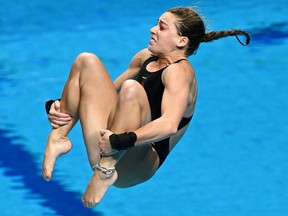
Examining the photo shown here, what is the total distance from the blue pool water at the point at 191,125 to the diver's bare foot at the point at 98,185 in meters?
1.38

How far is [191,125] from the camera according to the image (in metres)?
6.43

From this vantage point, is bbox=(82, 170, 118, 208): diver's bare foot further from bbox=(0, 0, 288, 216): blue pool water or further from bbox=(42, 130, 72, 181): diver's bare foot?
bbox=(0, 0, 288, 216): blue pool water

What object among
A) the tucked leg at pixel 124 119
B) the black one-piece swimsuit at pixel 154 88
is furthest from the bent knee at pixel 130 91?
the black one-piece swimsuit at pixel 154 88

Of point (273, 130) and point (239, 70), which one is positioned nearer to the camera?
point (273, 130)

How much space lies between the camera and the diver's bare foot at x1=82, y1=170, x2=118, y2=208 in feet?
13.6

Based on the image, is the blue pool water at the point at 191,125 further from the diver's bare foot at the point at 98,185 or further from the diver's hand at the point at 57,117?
the diver's bare foot at the point at 98,185

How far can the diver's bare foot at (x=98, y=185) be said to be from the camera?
4141 mm

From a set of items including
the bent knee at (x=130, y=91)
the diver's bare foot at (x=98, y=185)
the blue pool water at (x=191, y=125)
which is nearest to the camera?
the bent knee at (x=130, y=91)

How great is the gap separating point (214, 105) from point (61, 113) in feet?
8.14

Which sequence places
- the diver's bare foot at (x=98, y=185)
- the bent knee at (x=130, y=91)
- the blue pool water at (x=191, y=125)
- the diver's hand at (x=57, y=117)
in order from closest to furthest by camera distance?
the bent knee at (x=130, y=91)
the diver's bare foot at (x=98, y=185)
the diver's hand at (x=57, y=117)
the blue pool water at (x=191, y=125)

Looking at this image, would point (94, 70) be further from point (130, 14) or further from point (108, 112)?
point (130, 14)

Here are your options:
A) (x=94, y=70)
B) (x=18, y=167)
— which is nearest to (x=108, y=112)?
(x=94, y=70)

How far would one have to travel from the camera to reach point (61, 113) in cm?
435

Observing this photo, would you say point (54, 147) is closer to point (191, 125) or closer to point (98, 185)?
point (98, 185)
